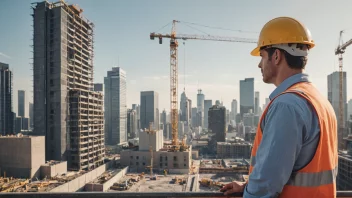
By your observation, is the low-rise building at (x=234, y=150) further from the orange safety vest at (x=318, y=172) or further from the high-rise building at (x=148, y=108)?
the orange safety vest at (x=318, y=172)

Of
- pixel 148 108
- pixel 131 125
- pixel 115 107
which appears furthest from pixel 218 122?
pixel 148 108

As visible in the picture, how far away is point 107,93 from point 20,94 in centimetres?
3586

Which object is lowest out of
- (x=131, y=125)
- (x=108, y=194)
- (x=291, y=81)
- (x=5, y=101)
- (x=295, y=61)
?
(x=131, y=125)

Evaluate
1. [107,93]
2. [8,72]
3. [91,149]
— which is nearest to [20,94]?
[107,93]

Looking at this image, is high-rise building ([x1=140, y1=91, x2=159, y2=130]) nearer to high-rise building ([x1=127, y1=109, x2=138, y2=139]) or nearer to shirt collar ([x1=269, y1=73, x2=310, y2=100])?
high-rise building ([x1=127, y1=109, x2=138, y2=139])

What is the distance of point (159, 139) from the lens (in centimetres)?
4162

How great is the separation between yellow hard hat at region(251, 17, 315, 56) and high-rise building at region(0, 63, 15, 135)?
63425 mm

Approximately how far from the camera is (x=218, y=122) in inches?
2874

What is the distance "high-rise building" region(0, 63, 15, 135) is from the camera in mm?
53219

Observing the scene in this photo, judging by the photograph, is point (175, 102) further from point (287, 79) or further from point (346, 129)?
point (346, 129)

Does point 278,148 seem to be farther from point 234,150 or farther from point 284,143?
point 234,150

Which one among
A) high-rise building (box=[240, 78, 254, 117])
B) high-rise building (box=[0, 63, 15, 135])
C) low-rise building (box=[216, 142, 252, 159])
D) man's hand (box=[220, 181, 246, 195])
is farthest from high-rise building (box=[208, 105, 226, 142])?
high-rise building (box=[240, 78, 254, 117])

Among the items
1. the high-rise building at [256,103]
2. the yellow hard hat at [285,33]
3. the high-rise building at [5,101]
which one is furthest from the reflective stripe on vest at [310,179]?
the high-rise building at [256,103]

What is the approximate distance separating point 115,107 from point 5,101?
36811 mm
